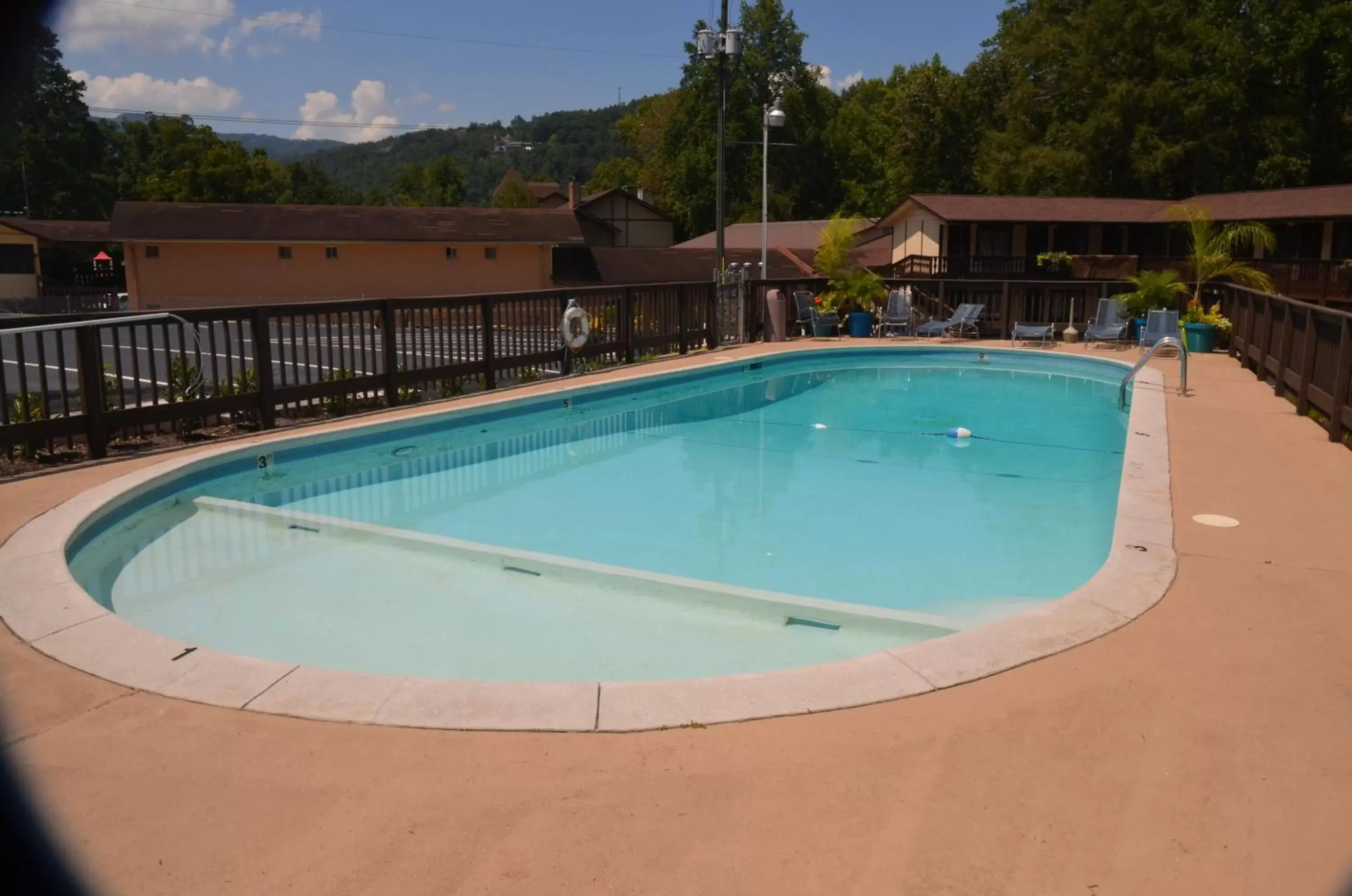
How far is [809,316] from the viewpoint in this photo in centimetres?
Result: 1977

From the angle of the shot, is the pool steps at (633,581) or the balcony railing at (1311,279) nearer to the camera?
the pool steps at (633,581)

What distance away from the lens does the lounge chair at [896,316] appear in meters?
19.6

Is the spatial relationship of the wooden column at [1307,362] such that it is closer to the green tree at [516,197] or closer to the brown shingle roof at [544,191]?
the green tree at [516,197]

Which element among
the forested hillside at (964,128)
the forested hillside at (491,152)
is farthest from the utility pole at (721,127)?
the forested hillside at (491,152)

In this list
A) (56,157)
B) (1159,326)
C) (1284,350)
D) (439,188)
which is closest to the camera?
(1284,350)

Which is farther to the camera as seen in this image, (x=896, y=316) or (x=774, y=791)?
(x=896, y=316)

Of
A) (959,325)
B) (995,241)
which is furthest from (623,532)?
(995,241)

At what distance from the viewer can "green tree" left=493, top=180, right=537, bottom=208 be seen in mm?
70062

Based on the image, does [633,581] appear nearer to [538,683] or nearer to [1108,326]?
[538,683]

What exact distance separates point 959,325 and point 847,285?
231cm


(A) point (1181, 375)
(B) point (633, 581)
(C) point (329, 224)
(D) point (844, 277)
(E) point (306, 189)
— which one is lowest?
(B) point (633, 581)

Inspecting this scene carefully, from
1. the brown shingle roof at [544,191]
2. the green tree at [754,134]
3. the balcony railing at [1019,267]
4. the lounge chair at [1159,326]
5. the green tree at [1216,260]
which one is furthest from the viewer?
the brown shingle roof at [544,191]

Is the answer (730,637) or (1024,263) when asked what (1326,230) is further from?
(730,637)

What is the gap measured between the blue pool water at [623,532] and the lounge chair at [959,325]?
6.22 metres
